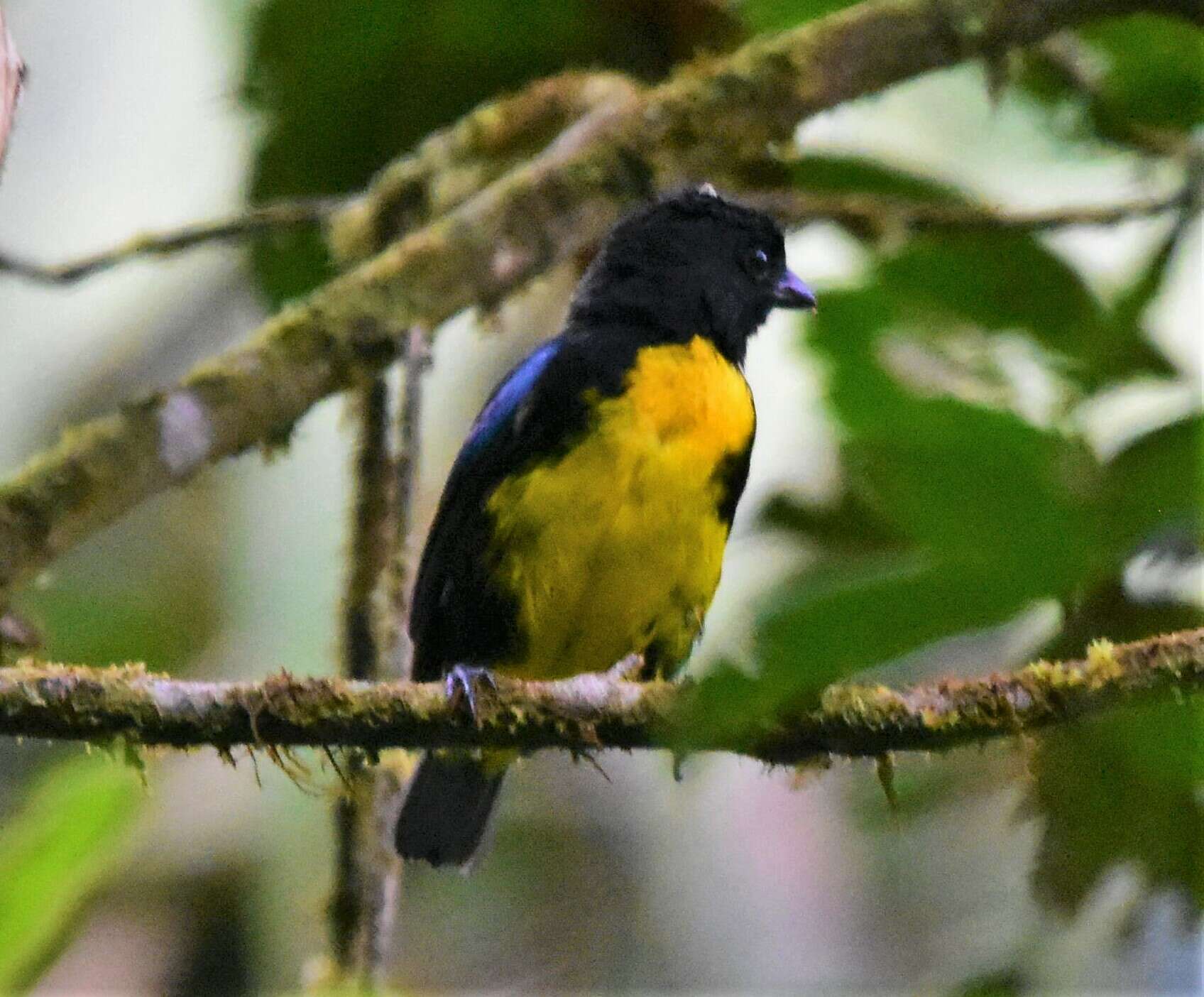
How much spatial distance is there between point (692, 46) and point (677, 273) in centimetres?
101

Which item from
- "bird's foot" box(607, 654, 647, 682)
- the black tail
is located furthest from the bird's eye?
"bird's foot" box(607, 654, 647, 682)

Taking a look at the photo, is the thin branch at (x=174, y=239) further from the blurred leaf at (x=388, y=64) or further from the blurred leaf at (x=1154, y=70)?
the blurred leaf at (x=1154, y=70)

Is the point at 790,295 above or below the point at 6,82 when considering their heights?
below

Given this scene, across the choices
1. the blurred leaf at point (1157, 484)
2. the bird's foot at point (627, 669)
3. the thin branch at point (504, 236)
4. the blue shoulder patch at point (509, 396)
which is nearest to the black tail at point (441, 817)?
the blue shoulder patch at point (509, 396)

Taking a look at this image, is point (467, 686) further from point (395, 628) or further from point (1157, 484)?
point (395, 628)

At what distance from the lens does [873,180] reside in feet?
12.1

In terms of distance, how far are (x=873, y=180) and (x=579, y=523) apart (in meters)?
1.18

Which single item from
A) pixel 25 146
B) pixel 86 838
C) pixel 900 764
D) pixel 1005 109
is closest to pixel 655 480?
pixel 900 764

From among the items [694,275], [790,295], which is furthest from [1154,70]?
[694,275]

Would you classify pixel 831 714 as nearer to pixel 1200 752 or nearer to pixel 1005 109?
pixel 1200 752

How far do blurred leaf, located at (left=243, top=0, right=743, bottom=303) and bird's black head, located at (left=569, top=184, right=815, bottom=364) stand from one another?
0.69 metres

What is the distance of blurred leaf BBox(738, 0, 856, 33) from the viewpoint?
371cm

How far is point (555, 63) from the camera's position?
440cm

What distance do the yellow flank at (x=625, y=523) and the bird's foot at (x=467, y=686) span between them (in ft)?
2.84
